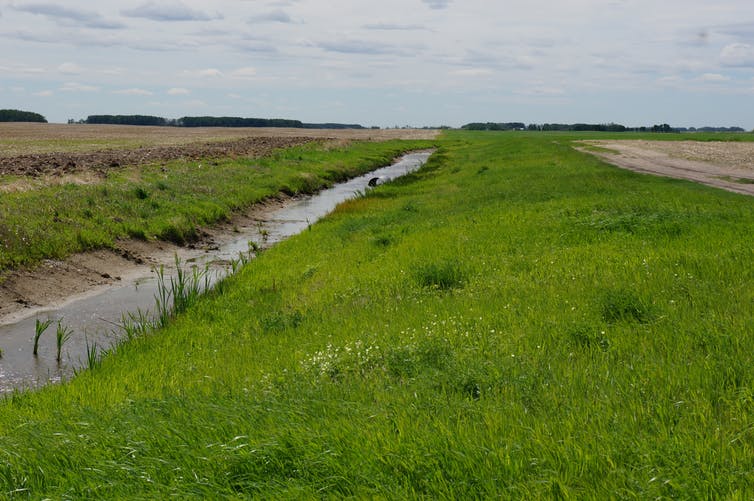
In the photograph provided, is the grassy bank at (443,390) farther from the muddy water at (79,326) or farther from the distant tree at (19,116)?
the distant tree at (19,116)

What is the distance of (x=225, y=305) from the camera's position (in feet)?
42.7

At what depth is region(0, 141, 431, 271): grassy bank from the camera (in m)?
17.6

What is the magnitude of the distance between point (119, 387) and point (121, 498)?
3.66 meters

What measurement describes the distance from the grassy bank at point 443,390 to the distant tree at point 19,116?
18711cm

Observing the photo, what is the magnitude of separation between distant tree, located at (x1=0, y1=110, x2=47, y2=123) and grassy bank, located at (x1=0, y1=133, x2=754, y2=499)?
187 meters

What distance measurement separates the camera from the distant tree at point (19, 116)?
17475 cm

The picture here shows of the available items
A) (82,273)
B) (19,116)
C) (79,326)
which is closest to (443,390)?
(79,326)

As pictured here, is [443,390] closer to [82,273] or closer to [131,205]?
[82,273]

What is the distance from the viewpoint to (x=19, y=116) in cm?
17750

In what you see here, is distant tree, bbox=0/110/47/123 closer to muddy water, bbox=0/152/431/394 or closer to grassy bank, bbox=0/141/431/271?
grassy bank, bbox=0/141/431/271

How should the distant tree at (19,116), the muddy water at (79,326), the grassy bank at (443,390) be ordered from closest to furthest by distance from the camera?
1. the grassy bank at (443,390)
2. the muddy water at (79,326)
3. the distant tree at (19,116)

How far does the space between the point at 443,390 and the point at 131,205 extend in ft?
65.0

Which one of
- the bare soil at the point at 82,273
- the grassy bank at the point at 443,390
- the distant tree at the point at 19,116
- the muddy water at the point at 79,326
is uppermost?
the distant tree at the point at 19,116

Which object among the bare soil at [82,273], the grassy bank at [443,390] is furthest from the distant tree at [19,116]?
the grassy bank at [443,390]
